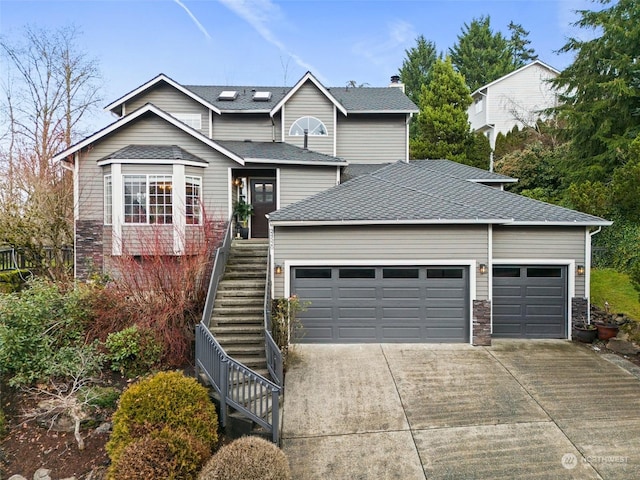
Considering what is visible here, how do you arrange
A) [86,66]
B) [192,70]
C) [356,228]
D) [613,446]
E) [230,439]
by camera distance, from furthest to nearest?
[192,70]
[86,66]
[356,228]
[230,439]
[613,446]

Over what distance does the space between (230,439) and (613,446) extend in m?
5.98

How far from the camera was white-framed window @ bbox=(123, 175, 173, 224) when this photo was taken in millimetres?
11742

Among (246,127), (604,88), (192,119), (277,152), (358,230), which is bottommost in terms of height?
(358,230)

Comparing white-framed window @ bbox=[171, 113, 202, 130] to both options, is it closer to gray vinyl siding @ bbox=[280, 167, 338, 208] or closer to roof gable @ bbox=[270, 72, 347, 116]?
roof gable @ bbox=[270, 72, 347, 116]

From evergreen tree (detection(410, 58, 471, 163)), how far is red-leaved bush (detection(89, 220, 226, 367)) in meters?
19.5

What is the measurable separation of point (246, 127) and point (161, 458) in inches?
530

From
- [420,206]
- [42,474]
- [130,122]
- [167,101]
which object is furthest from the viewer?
[167,101]

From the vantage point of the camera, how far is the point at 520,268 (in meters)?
10.5

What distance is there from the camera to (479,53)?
118 ft

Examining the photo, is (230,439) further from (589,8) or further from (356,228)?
(589,8)

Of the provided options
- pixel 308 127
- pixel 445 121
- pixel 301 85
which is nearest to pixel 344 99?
pixel 301 85

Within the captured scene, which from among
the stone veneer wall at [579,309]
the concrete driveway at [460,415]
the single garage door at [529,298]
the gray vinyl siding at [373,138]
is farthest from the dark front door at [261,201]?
the stone veneer wall at [579,309]

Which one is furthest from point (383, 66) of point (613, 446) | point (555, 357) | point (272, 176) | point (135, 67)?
point (613, 446)

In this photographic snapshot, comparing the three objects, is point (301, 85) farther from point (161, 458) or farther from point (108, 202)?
point (161, 458)
